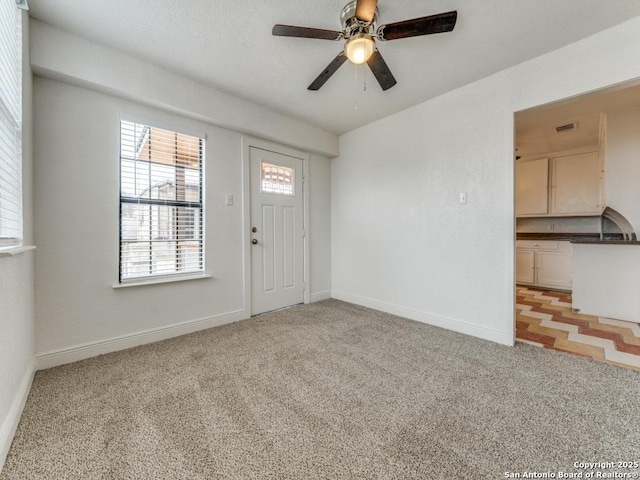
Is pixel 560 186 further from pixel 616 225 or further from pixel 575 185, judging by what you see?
pixel 616 225

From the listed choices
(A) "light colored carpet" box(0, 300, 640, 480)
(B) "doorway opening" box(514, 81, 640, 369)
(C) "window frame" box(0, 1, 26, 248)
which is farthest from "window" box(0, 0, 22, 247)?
(B) "doorway opening" box(514, 81, 640, 369)

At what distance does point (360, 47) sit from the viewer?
163cm

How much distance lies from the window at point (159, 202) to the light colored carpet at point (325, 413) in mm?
829

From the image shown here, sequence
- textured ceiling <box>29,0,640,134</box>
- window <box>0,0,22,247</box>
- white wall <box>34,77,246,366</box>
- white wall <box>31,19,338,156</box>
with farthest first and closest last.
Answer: white wall <box>34,77,246,366</box>, white wall <box>31,19,338,156</box>, textured ceiling <box>29,0,640,134</box>, window <box>0,0,22,247</box>

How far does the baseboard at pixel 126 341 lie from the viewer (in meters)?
2.06

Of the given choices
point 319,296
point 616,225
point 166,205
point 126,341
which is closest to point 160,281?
point 126,341

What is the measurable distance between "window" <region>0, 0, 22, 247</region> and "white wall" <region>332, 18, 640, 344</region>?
3.27 meters

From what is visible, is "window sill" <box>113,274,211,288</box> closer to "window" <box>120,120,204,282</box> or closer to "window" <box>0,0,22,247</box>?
"window" <box>120,120,204,282</box>

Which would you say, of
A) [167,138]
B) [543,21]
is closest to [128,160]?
[167,138]

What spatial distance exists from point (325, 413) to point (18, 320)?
1.91 m

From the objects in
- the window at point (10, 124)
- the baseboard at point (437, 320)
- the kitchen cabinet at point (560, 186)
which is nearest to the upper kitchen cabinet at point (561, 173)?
the kitchen cabinet at point (560, 186)

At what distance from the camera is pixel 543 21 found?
1.86 meters

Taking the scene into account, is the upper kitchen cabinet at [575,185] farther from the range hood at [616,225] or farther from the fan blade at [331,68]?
the fan blade at [331,68]

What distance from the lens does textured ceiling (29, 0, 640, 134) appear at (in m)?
1.75
